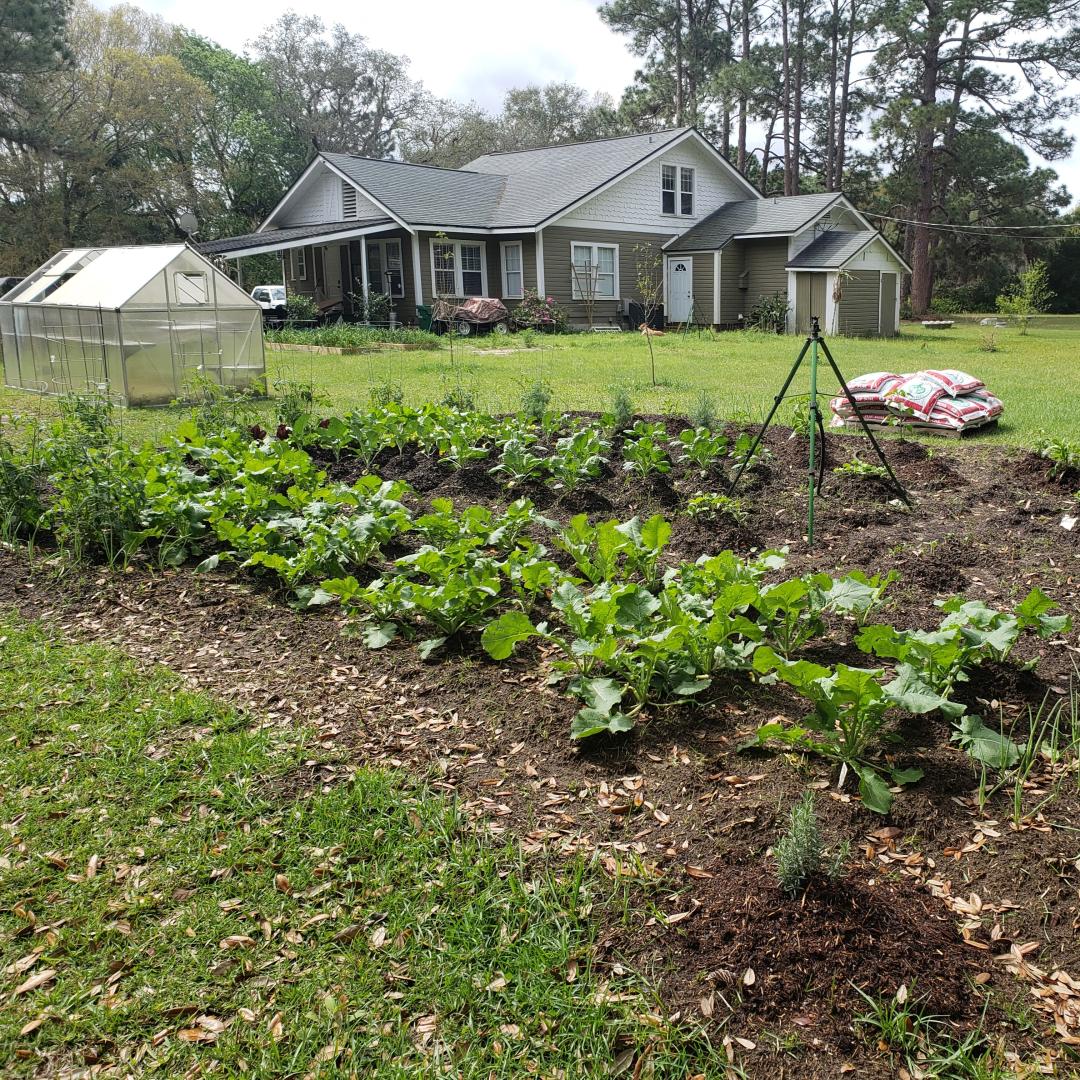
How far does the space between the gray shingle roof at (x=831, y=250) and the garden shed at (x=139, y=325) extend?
54.9 ft

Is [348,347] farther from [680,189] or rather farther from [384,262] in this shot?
[680,189]

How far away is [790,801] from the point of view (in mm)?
3070

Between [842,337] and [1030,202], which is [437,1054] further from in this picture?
[1030,202]

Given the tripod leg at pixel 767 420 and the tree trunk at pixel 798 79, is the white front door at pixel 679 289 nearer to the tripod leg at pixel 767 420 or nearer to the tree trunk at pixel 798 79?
the tree trunk at pixel 798 79

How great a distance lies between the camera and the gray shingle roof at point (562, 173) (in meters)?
26.6

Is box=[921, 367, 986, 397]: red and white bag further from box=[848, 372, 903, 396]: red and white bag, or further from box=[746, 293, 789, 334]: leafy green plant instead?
box=[746, 293, 789, 334]: leafy green plant

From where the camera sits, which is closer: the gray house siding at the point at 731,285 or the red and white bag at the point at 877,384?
the red and white bag at the point at 877,384

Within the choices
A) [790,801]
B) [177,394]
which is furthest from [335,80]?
[790,801]

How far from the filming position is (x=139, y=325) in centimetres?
1202

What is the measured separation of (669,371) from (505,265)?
13.2 meters

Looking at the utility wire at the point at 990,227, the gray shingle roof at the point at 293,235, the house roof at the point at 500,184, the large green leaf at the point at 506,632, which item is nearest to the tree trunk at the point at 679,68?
the utility wire at the point at 990,227

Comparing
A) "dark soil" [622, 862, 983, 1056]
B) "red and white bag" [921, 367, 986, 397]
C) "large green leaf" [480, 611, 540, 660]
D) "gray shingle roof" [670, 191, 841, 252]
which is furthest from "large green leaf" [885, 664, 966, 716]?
"gray shingle roof" [670, 191, 841, 252]

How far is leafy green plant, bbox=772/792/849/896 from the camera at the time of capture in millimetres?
2578

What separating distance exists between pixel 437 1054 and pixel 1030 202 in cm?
4222
